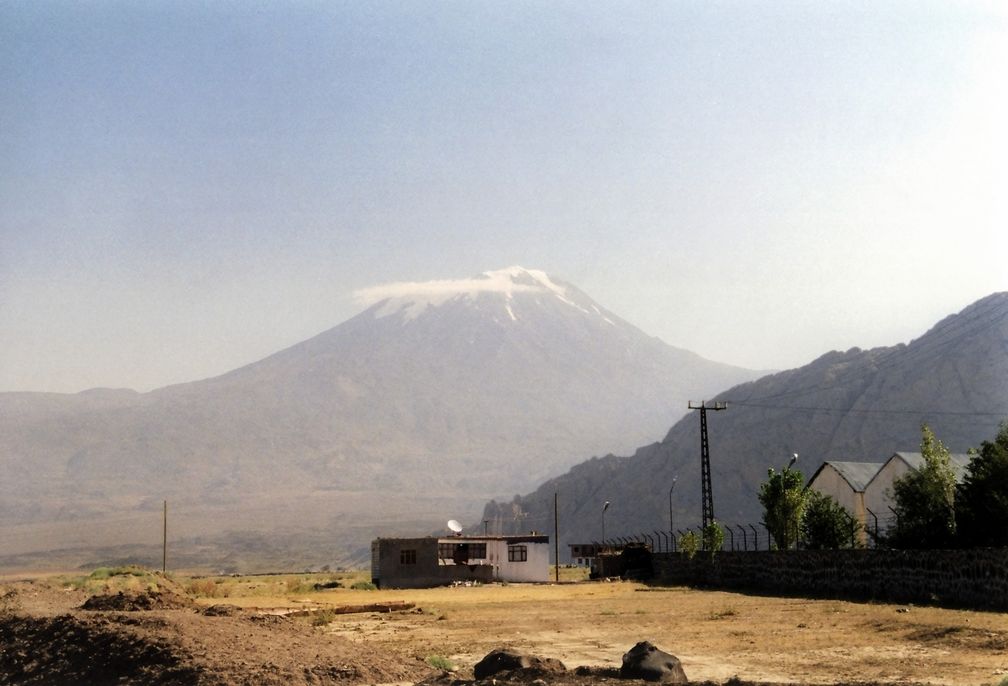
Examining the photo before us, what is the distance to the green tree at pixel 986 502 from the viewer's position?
4219 centimetres

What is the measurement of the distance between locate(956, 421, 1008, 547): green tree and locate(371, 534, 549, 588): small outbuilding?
40.8m

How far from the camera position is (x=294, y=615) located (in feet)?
117

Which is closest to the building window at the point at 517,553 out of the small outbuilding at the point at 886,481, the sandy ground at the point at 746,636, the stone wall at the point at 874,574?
the stone wall at the point at 874,574

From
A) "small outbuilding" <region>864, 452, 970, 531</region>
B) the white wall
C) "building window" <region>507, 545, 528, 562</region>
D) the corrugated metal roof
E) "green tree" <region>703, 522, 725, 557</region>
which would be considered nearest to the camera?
"green tree" <region>703, 522, 725, 557</region>

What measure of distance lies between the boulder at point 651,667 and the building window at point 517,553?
65.3 metres

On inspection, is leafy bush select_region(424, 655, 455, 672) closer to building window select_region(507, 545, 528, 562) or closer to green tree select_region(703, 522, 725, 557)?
green tree select_region(703, 522, 725, 557)

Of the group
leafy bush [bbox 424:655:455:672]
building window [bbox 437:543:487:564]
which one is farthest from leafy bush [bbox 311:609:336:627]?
building window [bbox 437:543:487:564]

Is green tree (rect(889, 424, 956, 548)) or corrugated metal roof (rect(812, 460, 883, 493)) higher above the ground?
corrugated metal roof (rect(812, 460, 883, 493))

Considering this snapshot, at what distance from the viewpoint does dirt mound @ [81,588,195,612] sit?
80.9 ft

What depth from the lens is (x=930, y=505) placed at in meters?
44.0

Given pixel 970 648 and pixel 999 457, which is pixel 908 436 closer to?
pixel 999 457

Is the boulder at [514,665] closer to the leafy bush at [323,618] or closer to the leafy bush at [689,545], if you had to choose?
the leafy bush at [323,618]

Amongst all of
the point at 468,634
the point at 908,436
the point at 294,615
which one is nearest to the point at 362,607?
the point at 294,615

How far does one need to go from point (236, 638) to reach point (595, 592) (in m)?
37.4
